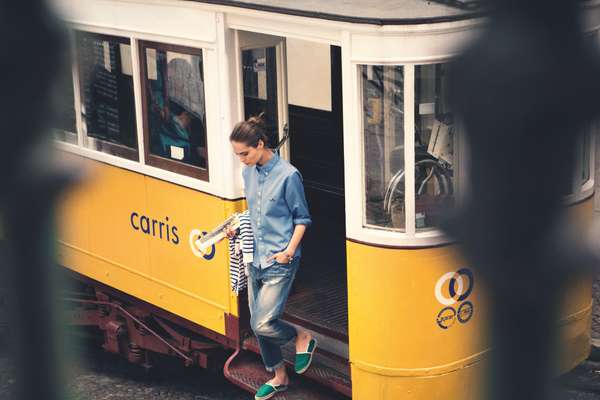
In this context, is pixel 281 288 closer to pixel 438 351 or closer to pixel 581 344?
pixel 438 351

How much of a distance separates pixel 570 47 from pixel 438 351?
466 centimetres

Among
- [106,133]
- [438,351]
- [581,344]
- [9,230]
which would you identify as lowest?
[581,344]

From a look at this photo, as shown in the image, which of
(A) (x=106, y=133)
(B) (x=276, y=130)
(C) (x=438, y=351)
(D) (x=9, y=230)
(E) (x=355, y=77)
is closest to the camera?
(D) (x=9, y=230)

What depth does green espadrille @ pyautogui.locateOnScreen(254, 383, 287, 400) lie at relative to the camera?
573cm

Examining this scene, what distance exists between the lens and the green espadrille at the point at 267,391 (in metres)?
5.73

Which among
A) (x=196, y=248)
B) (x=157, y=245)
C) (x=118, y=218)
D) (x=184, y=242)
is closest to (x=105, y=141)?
(x=118, y=218)

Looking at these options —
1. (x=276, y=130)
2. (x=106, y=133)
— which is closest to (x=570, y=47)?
(x=276, y=130)

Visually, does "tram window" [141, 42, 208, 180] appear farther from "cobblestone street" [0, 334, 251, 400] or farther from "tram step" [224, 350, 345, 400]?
"cobblestone street" [0, 334, 251, 400]

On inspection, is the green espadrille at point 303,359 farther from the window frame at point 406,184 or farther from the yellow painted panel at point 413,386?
the window frame at point 406,184

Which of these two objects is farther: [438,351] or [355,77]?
[438,351]

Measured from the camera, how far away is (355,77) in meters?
4.86

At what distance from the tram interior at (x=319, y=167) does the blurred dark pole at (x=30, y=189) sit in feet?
17.5

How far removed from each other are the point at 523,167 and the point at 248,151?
460cm

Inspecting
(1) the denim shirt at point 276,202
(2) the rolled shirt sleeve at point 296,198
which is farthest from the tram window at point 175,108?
(2) the rolled shirt sleeve at point 296,198
